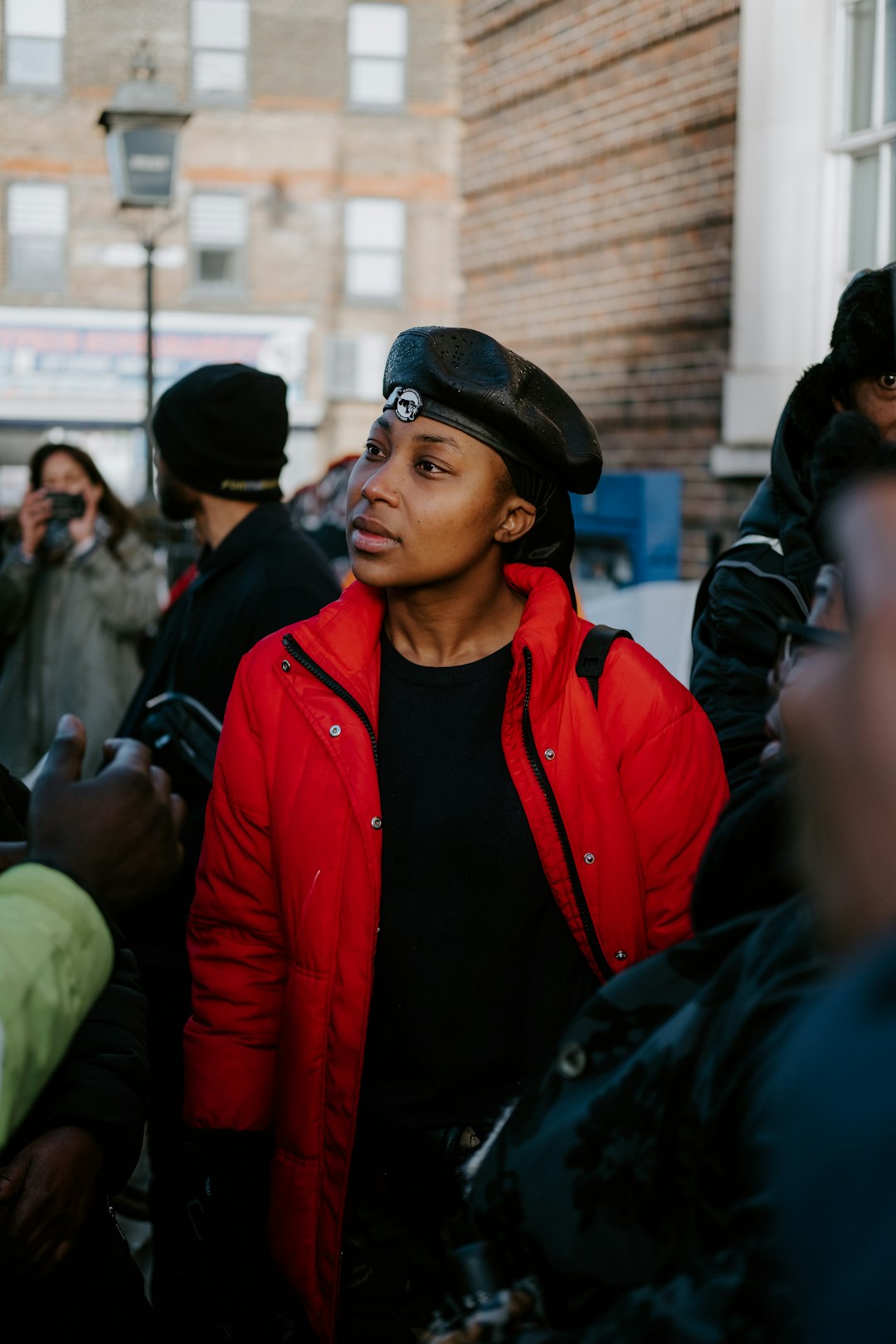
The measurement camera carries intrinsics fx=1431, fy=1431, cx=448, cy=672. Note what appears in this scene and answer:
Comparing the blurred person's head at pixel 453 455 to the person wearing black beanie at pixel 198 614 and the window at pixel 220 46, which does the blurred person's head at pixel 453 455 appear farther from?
the window at pixel 220 46

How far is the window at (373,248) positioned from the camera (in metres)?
23.2

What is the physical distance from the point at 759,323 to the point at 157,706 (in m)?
3.72

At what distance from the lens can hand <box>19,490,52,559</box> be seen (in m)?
6.15

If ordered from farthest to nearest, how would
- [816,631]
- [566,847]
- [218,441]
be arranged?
[218,441] < [566,847] < [816,631]

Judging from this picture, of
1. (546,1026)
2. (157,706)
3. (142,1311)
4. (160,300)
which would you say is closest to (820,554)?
(546,1026)

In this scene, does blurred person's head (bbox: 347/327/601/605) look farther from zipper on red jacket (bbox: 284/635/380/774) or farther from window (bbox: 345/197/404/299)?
window (bbox: 345/197/404/299)

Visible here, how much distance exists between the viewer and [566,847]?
221 cm

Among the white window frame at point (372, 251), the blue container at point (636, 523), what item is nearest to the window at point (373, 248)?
the white window frame at point (372, 251)

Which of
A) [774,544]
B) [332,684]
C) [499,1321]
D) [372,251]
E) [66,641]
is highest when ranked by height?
[372,251]

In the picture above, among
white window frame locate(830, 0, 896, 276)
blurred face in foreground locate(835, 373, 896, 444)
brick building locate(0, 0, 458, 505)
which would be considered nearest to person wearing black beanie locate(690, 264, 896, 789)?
blurred face in foreground locate(835, 373, 896, 444)

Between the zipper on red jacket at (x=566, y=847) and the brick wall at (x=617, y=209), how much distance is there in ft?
13.2

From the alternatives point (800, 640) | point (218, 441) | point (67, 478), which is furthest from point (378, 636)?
point (67, 478)

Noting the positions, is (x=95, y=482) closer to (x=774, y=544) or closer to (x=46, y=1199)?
(x=774, y=544)

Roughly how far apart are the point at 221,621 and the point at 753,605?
1539mm
